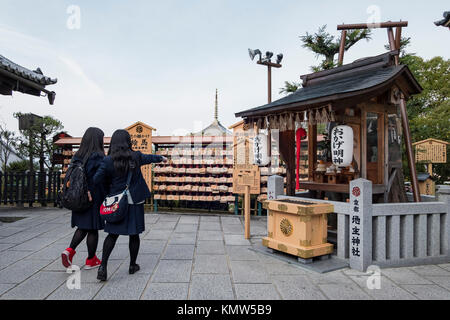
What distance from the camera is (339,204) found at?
4781 mm

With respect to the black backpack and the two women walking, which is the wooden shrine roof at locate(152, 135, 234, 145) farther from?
the black backpack

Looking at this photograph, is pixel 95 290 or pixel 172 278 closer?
pixel 95 290

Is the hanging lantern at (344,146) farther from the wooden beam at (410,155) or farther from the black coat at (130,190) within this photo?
the black coat at (130,190)

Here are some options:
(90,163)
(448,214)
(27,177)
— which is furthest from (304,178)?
(27,177)

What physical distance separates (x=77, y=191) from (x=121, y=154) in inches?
33.5

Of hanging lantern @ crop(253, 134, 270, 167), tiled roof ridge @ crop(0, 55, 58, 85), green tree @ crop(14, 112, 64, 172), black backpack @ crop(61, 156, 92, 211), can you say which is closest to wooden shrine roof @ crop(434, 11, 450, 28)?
hanging lantern @ crop(253, 134, 270, 167)

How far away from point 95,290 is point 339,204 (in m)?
3.91

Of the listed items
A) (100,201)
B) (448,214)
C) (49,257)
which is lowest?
(49,257)

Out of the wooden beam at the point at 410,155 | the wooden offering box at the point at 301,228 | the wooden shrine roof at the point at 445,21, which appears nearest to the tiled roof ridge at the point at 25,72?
the wooden offering box at the point at 301,228

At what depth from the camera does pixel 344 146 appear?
5055 millimetres

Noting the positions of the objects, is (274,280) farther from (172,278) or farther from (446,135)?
(446,135)

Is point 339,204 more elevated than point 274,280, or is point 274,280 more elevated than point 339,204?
point 339,204

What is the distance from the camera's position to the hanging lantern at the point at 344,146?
16.6ft

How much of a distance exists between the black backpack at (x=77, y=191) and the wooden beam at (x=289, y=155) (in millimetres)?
4520
